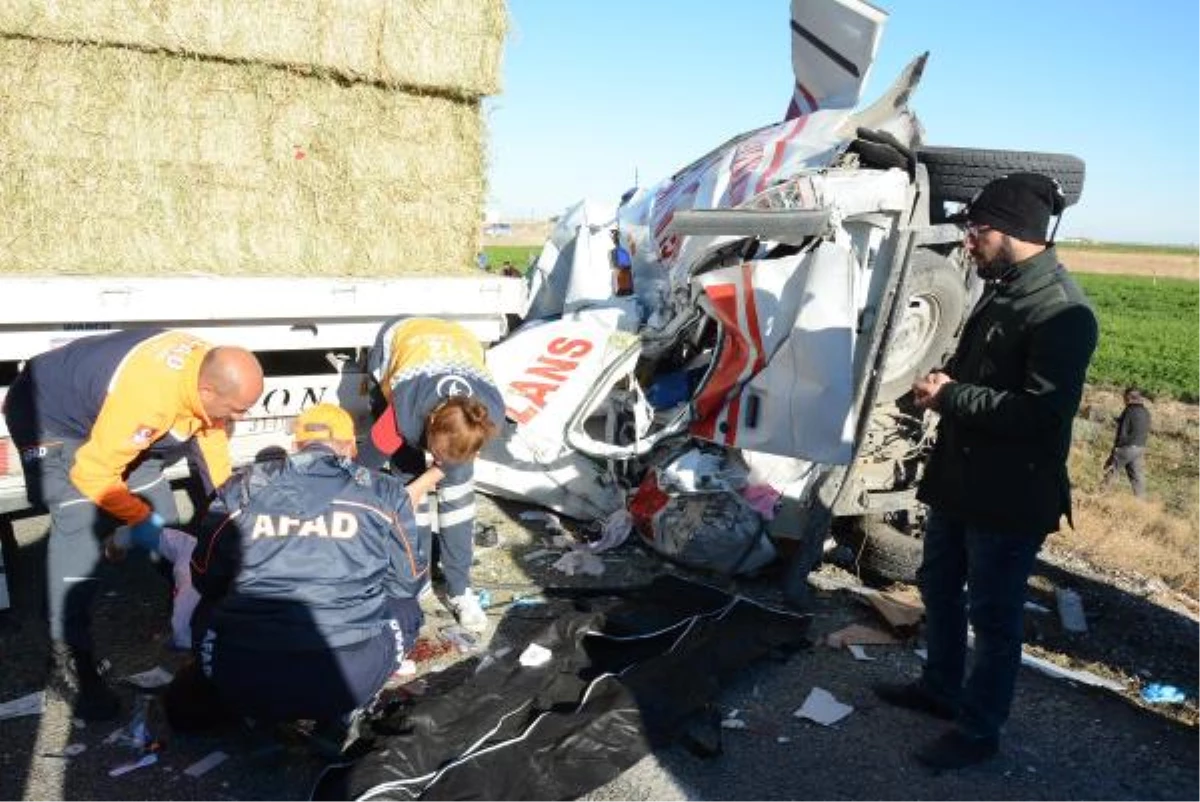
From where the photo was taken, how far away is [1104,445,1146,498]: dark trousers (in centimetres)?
919

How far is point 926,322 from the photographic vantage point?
16.6 feet

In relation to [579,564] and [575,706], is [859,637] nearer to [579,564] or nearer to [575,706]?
[579,564]

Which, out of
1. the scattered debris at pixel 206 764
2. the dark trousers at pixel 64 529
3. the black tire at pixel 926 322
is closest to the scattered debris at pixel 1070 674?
the black tire at pixel 926 322

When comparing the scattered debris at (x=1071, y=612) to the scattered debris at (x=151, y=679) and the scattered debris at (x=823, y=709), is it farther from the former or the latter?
the scattered debris at (x=151, y=679)

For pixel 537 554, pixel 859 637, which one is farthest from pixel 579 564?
pixel 859 637

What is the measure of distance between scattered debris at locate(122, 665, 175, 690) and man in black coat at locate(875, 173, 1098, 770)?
9.66 feet

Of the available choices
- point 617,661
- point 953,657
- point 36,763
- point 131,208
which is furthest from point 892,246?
point 36,763

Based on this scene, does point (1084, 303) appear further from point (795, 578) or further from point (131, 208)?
point (131, 208)

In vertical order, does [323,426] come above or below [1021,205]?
below

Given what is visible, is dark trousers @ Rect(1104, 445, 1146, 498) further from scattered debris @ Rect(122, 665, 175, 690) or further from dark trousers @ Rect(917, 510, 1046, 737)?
scattered debris @ Rect(122, 665, 175, 690)

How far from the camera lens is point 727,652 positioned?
3.92 metres

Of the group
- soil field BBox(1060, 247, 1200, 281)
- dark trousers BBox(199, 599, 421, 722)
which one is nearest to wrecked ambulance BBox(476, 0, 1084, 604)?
dark trousers BBox(199, 599, 421, 722)

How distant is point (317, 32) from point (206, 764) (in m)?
3.47

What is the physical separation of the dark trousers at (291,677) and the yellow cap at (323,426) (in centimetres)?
72
